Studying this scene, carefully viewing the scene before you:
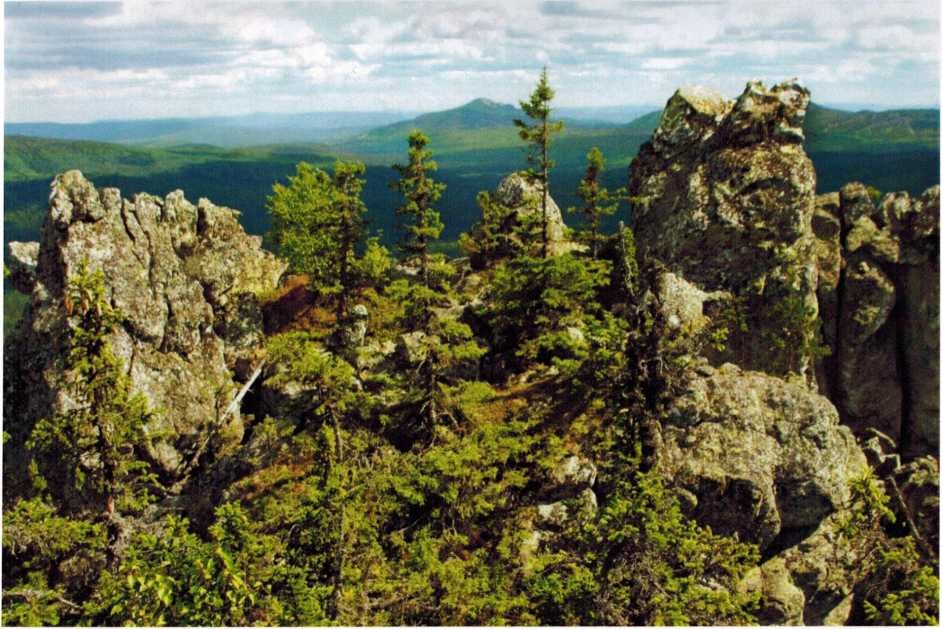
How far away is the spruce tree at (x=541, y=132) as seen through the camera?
127 feet

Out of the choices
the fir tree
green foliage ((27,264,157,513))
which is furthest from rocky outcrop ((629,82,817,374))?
green foliage ((27,264,157,513))

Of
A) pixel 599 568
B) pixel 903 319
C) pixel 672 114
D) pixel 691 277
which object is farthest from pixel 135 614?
pixel 903 319

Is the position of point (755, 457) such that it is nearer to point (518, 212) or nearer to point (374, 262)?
point (374, 262)

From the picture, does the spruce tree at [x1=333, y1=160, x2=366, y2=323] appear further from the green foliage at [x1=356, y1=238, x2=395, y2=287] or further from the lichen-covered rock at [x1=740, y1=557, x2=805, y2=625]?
the lichen-covered rock at [x1=740, y1=557, x2=805, y2=625]

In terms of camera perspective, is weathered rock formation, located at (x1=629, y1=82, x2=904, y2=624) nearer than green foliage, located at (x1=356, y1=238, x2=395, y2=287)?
No

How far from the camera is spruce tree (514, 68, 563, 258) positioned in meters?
38.7

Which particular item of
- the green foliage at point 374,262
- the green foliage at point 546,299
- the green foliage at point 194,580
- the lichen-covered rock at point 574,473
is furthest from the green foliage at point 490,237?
the green foliage at point 194,580

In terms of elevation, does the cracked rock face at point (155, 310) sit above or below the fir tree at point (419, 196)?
below

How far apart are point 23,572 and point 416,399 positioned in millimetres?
19579

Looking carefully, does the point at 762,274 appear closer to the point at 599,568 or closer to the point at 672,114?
the point at 672,114

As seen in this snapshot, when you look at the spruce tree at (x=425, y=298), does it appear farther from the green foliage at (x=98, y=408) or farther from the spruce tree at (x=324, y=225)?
the green foliage at (x=98, y=408)

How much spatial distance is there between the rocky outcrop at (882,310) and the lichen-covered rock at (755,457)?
15.5 m

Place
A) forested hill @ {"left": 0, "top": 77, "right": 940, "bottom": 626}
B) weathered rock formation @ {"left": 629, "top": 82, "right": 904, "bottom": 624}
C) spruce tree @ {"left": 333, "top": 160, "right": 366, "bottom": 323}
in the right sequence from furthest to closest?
weathered rock formation @ {"left": 629, "top": 82, "right": 904, "bottom": 624} < spruce tree @ {"left": 333, "top": 160, "right": 366, "bottom": 323} < forested hill @ {"left": 0, "top": 77, "right": 940, "bottom": 626}

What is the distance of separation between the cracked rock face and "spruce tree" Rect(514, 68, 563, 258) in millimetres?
19214
